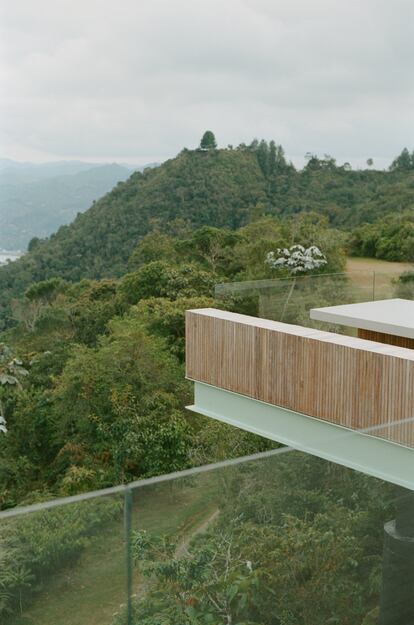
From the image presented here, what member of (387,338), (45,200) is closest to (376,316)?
(387,338)

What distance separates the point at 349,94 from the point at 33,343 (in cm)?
5260

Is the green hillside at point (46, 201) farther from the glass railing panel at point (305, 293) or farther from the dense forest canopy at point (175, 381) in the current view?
the glass railing panel at point (305, 293)

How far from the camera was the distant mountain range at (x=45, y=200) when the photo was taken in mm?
76125

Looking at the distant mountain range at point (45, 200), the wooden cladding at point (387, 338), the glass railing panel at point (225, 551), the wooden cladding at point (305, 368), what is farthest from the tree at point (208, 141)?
the glass railing panel at point (225, 551)

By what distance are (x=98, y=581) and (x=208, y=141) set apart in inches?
1804

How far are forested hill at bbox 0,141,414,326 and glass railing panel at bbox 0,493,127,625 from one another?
34978 millimetres

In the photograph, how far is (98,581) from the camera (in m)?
2.59

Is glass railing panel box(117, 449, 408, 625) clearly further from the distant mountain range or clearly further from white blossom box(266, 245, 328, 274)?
the distant mountain range

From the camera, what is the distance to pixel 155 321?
16.6 meters

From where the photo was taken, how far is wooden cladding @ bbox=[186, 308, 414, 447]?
6.32m

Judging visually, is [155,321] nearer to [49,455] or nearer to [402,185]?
[49,455]

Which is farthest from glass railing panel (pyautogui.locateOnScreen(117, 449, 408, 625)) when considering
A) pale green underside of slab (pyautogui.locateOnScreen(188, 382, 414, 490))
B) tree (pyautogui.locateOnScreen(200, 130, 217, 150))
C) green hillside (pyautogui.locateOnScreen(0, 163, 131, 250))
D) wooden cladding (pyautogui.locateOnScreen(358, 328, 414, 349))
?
green hillside (pyautogui.locateOnScreen(0, 163, 131, 250))

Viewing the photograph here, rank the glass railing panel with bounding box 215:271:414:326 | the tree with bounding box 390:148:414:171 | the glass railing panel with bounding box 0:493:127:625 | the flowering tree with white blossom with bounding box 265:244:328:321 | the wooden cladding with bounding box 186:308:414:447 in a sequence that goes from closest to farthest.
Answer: the glass railing panel with bounding box 0:493:127:625, the wooden cladding with bounding box 186:308:414:447, the glass railing panel with bounding box 215:271:414:326, the flowering tree with white blossom with bounding box 265:244:328:321, the tree with bounding box 390:148:414:171

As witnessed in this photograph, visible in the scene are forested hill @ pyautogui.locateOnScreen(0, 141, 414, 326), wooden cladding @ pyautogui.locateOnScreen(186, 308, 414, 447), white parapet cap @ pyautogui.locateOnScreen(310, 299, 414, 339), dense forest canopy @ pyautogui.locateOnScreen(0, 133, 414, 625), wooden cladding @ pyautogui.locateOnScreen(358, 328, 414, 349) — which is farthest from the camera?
forested hill @ pyautogui.locateOnScreen(0, 141, 414, 326)
